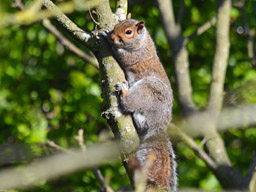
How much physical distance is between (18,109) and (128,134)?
2356 millimetres

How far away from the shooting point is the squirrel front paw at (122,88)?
1.95 m

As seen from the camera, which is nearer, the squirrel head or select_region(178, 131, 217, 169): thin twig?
the squirrel head

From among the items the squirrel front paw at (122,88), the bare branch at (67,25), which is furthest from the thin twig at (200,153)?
the bare branch at (67,25)

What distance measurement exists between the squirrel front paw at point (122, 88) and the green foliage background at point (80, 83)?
46.1 inches

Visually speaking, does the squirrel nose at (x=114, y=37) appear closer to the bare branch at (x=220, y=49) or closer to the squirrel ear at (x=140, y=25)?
the squirrel ear at (x=140, y=25)

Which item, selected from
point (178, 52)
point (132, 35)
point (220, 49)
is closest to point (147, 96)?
point (132, 35)

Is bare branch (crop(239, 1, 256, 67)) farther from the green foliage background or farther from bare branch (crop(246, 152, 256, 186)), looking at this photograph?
bare branch (crop(246, 152, 256, 186))

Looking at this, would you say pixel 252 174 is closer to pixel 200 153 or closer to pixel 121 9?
pixel 200 153

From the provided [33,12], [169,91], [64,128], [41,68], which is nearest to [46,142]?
[64,128]

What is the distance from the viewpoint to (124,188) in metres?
2.89

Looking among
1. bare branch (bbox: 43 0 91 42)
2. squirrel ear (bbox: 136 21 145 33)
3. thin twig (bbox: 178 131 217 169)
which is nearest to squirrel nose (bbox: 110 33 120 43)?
bare branch (bbox: 43 0 91 42)

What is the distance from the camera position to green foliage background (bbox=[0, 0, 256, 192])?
11.7ft

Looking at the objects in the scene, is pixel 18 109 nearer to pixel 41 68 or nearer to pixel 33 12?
pixel 41 68

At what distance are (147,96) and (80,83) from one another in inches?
48.8
